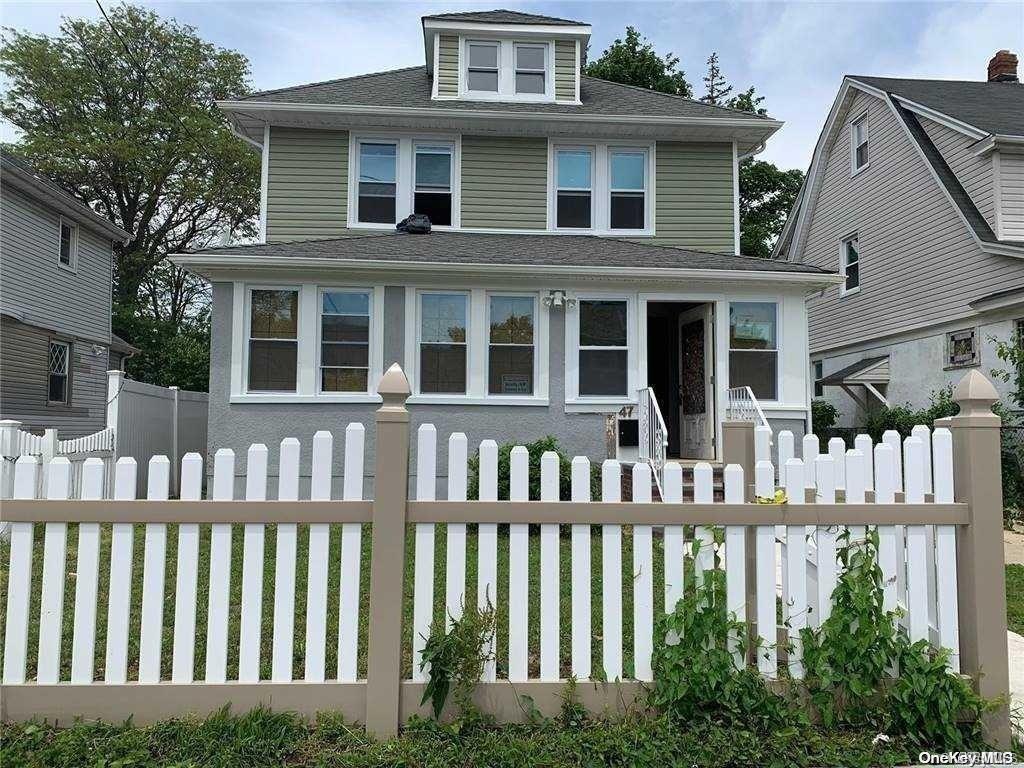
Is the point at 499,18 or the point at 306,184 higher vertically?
the point at 499,18

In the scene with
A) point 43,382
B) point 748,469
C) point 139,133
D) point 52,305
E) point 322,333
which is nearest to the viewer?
point 748,469

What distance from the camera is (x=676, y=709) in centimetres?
272

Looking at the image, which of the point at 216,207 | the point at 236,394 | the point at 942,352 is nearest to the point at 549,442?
the point at 236,394

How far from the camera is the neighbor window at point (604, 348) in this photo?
30.9 feet

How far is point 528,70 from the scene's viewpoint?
11359mm

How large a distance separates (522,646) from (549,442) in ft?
17.6

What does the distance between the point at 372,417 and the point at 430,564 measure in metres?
6.50

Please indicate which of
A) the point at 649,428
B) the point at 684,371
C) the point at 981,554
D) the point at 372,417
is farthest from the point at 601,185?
the point at 981,554

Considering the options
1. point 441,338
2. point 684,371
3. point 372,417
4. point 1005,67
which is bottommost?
point 372,417

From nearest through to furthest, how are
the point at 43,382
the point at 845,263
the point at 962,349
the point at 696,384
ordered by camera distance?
the point at 696,384 < the point at 962,349 < the point at 43,382 < the point at 845,263

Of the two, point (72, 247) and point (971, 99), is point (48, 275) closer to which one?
point (72, 247)

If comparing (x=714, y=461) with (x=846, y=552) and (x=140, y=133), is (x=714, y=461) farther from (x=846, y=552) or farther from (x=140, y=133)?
(x=140, y=133)

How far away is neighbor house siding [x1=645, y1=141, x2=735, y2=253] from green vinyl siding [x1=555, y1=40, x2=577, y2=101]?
1951mm

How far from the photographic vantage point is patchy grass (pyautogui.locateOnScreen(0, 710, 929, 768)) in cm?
246
